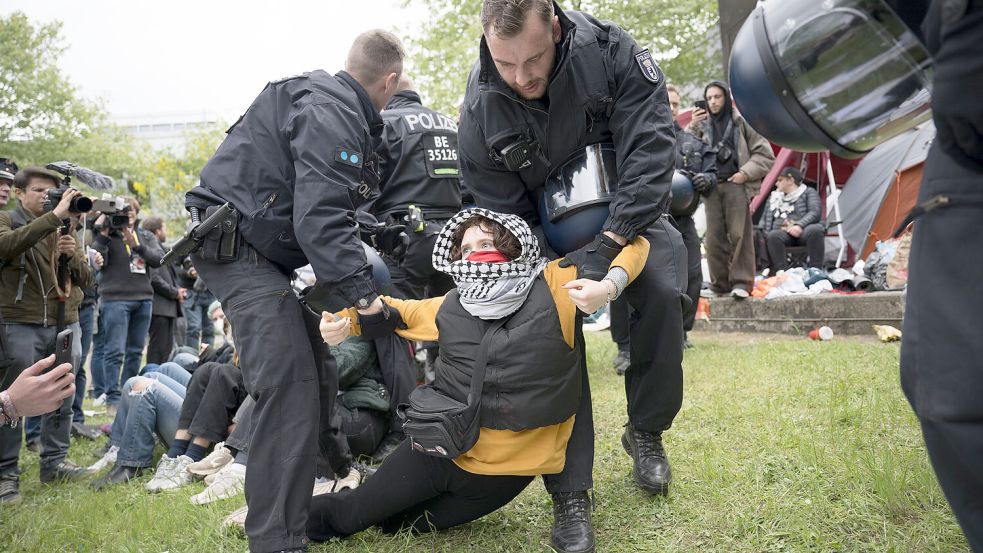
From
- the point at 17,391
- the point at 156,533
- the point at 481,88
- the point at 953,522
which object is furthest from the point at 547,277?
the point at 156,533

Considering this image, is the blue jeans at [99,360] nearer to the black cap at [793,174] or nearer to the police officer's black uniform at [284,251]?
the police officer's black uniform at [284,251]

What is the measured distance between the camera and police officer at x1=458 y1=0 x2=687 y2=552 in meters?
2.48

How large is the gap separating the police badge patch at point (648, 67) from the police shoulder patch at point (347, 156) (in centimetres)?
110

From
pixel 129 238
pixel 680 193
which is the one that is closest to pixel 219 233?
pixel 680 193

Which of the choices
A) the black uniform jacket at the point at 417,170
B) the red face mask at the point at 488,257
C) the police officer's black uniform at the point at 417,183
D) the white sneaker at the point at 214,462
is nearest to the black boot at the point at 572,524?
the red face mask at the point at 488,257

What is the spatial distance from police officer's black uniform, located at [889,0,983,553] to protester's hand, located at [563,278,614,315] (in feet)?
3.38

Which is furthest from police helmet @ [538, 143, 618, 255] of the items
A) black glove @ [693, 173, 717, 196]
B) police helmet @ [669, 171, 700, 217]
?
black glove @ [693, 173, 717, 196]

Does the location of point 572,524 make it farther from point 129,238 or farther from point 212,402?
point 129,238

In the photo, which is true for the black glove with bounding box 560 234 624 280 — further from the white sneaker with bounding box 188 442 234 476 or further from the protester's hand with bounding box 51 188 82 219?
the protester's hand with bounding box 51 188 82 219

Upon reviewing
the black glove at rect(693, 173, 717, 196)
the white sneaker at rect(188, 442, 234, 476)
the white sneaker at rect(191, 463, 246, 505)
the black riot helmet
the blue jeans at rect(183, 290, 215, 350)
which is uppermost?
the black riot helmet

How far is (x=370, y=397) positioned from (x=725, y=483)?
2.06 metres

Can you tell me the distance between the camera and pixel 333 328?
253cm

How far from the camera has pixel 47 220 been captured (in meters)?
4.55

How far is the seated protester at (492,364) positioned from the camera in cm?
236
